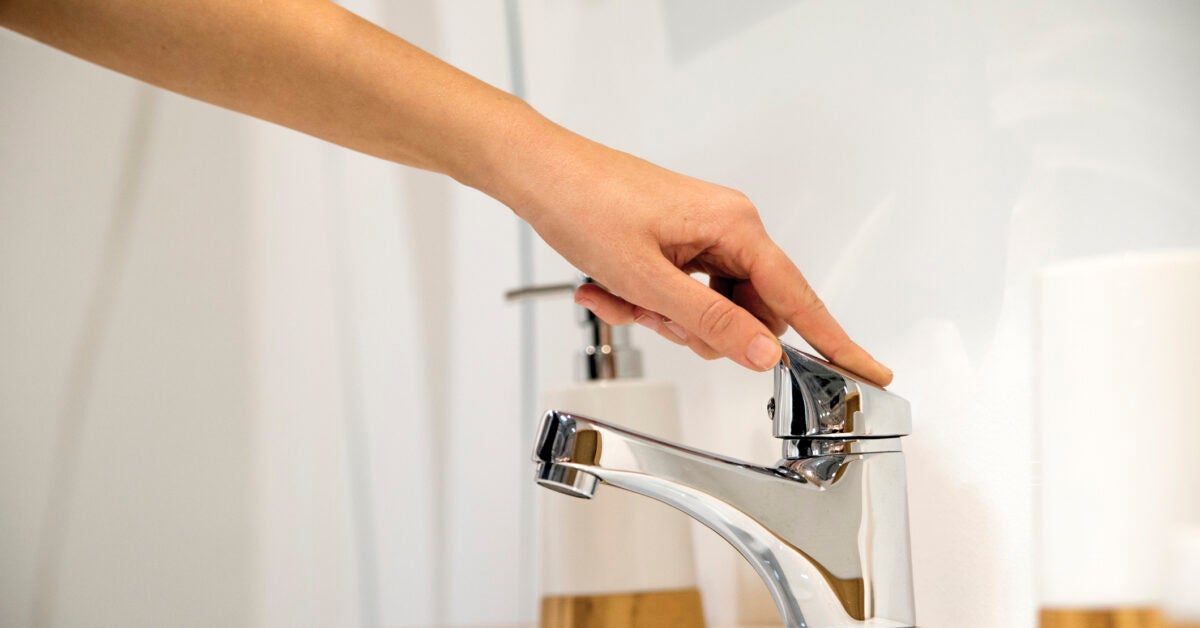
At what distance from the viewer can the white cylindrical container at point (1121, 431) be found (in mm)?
349

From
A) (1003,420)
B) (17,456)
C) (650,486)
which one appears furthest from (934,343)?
(17,456)

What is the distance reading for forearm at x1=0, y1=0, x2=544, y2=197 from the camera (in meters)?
0.44

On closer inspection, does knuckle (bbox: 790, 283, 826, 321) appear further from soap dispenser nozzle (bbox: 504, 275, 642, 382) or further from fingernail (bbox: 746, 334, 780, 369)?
soap dispenser nozzle (bbox: 504, 275, 642, 382)

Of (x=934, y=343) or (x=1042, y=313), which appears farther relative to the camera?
(x=934, y=343)

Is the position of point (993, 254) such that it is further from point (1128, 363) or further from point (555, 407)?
point (555, 407)

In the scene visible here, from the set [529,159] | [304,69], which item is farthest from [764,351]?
[304,69]

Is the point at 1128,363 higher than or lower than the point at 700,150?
lower

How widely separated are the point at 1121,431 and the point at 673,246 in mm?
190

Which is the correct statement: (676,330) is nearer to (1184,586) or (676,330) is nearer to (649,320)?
(649,320)

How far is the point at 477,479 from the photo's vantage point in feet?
2.39

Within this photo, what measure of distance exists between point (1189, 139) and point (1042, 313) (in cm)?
11

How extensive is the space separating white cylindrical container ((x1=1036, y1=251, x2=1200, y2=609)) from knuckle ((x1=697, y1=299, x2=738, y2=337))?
0.12 metres

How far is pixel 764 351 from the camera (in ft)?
1.39

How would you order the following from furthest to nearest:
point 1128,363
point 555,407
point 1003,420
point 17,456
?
point 17,456, point 555,407, point 1003,420, point 1128,363
